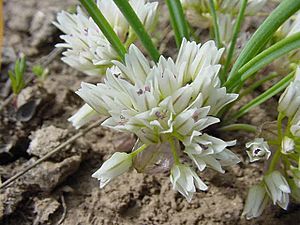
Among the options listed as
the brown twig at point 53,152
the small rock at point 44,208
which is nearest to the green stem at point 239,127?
the brown twig at point 53,152

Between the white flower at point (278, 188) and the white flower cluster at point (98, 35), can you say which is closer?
the white flower at point (278, 188)

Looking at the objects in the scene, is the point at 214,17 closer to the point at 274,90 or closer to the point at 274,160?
the point at 274,90

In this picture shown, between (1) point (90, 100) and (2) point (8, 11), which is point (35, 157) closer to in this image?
(1) point (90, 100)

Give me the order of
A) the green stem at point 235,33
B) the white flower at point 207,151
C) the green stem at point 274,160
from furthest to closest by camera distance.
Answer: the green stem at point 235,33
the green stem at point 274,160
the white flower at point 207,151

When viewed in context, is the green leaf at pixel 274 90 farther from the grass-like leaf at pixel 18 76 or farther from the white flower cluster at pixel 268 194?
the grass-like leaf at pixel 18 76

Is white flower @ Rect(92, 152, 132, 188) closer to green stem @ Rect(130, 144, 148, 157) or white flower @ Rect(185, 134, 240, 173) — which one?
green stem @ Rect(130, 144, 148, 157)

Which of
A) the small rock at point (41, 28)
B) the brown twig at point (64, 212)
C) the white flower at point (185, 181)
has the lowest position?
the brown twig at point (64, 212)

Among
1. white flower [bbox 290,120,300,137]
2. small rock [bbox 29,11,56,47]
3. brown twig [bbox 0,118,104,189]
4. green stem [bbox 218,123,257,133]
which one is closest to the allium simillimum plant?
white flower [bbox 290,120,300,137]
